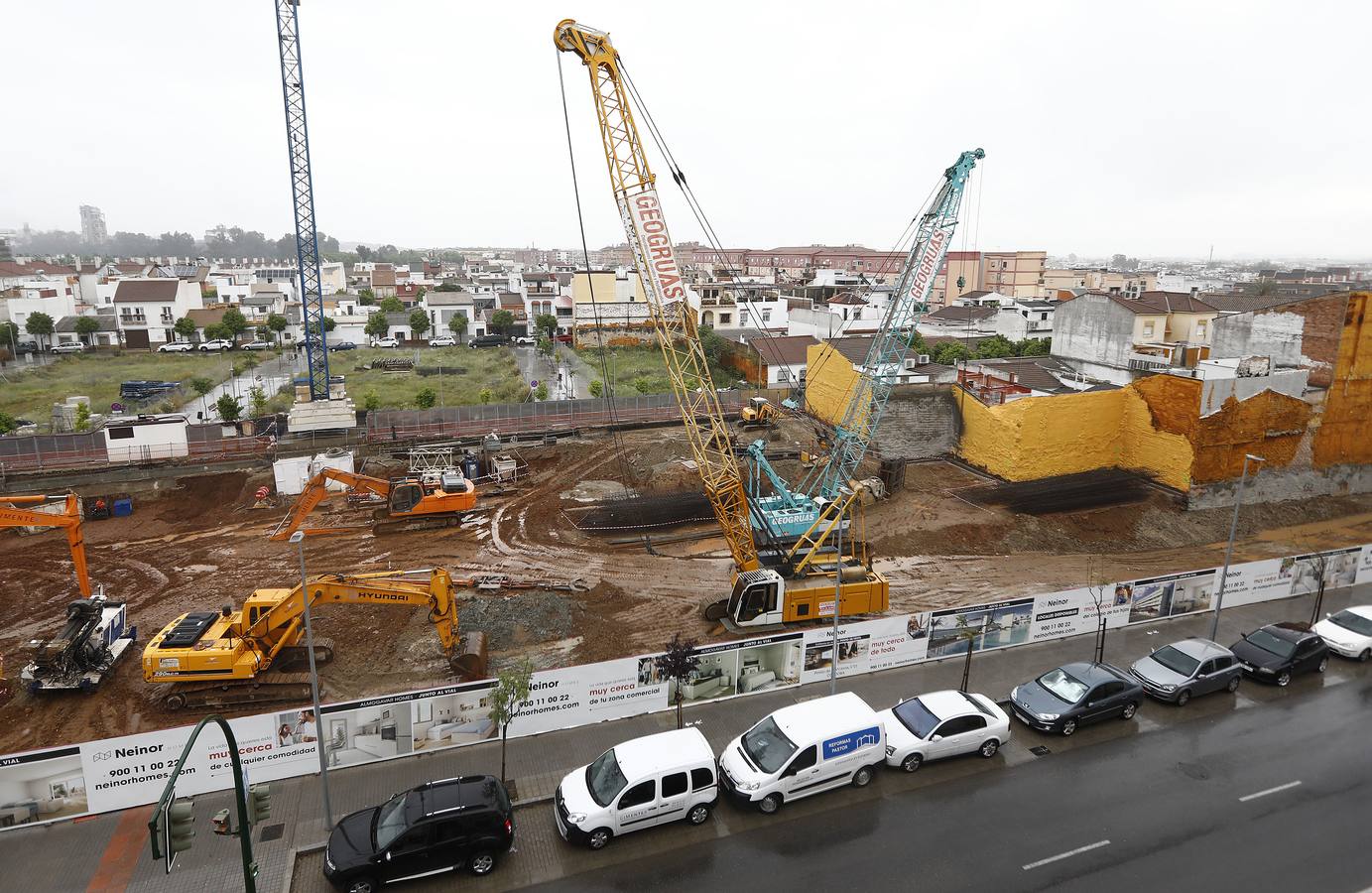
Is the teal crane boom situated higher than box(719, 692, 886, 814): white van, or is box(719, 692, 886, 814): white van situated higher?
the teal crane boom

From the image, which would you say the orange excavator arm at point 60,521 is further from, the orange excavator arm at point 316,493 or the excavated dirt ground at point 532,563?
the orange excavator arm at point 316,493

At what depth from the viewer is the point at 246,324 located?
241ft

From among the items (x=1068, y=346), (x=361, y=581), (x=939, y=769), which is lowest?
(x=939, y=769)

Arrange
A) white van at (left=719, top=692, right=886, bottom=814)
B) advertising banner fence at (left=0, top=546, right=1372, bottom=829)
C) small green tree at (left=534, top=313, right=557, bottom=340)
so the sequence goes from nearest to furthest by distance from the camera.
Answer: advertising banner fence at (left=0, top=546, right=1372, bottom=829) < white van at (left=719, top=692, right=886, bottom=814) < small green tree at (left=534, top=313, right=557, bottom=340)

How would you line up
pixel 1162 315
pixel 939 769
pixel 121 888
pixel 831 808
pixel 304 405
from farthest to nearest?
pixel 1162 315 < pixel 304 405 < pixel 939 769 < pixel 831 808 < pixel 121 888

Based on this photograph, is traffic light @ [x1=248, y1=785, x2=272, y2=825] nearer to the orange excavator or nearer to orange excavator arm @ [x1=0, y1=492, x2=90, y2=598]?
orange excavator arm @ [x1=0, y1=492, x2=90, y2=598]

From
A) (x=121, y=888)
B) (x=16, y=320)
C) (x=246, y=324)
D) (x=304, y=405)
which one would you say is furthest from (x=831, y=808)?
(x=16, y=320)

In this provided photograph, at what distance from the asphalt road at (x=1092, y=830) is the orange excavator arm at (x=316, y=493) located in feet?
53.9

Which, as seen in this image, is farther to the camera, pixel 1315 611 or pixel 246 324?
pixel 246 324

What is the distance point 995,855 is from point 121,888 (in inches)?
536

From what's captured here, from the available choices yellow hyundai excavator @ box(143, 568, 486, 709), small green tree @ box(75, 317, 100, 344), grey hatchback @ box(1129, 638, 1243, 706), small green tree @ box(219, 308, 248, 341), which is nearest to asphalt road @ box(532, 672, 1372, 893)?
grey hatchback @ box(1129, 638, 1243, 706)

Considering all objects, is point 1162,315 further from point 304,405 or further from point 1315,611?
point 304,405

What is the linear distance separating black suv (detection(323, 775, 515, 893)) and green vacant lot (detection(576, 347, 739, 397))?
38.2 meters

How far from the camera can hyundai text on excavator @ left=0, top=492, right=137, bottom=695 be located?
16.9 metres
